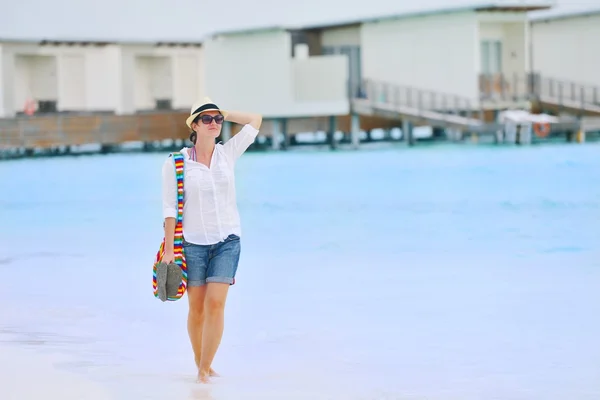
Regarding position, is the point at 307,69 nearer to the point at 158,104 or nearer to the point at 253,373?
the point at 158,104

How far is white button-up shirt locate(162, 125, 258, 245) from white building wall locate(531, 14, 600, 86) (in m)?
41.4

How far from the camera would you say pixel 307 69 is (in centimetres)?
4388

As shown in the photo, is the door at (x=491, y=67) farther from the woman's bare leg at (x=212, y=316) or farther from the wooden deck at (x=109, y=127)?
the woman's bare leg at (x=212, y=316)

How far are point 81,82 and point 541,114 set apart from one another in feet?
56.8

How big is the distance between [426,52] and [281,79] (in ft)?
16.3

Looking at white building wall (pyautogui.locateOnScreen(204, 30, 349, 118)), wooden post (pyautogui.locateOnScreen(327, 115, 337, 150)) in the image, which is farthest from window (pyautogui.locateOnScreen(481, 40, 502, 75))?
wooden post (pyautogui.locateOnScreen(327, 115, 337, 150))

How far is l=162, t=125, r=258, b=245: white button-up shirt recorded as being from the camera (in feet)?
25.6

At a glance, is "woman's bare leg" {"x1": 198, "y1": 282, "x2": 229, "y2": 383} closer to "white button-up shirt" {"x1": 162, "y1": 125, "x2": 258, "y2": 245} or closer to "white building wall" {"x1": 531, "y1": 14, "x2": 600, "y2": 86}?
"white button-up shirt" {"x1": 162, "y1": 125, "x2": 258, "y2": 245}

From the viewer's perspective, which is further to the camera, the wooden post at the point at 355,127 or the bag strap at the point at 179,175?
the wooden post at the point at 355,127

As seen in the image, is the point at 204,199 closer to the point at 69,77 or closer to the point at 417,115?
the point at 417,115

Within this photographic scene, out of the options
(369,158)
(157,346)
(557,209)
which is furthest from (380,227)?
(369,158)

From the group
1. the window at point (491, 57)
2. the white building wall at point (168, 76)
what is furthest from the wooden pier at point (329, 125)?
the white building wall at point (168, 76)

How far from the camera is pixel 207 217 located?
7.82m

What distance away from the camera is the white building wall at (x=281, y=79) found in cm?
4362
